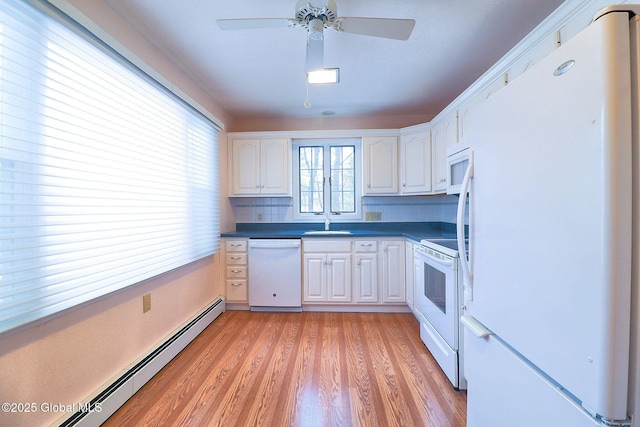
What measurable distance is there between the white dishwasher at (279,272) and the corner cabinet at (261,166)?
0.69 metres

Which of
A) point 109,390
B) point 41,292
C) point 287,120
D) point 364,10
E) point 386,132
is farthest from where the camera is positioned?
point 287,120

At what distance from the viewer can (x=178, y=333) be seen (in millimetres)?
2072

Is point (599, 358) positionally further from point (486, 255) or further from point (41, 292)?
point (41, 292)

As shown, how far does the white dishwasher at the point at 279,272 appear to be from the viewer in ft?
9.40

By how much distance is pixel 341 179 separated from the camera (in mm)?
3443

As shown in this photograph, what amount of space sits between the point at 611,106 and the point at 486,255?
0.58 metres

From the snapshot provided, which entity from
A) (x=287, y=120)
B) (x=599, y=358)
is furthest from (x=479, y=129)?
(x=287, y=120)

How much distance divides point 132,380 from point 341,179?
9.16 ft

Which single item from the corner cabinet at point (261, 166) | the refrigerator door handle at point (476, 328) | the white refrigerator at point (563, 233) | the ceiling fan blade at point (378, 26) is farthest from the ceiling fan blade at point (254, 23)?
the corner cabinet at point (261, 166)

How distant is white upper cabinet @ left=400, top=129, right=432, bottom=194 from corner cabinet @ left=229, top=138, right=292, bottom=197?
1.39m

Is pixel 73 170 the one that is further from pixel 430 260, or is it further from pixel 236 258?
pixel 430 260

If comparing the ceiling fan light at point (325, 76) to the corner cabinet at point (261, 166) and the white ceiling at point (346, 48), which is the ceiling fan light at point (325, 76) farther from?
the corner cabinet at point (261, 166)

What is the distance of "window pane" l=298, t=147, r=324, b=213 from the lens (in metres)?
3.45

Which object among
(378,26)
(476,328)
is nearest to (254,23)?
(378,26)
